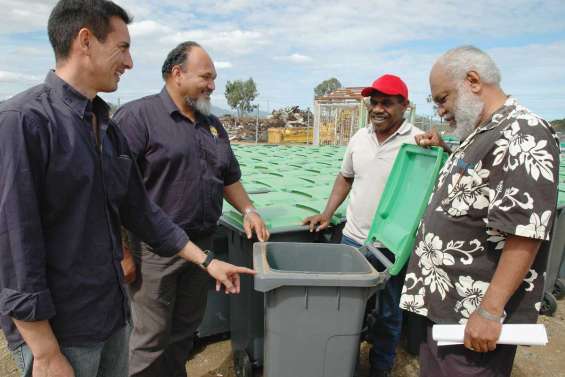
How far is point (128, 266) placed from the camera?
7.41ft

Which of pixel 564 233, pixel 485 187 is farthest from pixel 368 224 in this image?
pixel 564 233

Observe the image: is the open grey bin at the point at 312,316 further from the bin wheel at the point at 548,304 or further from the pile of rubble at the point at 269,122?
the pile of rubble at the point at 269,122

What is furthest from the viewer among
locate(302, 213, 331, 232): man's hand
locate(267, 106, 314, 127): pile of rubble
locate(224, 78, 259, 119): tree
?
locate(224, 78, 259, 119): tree

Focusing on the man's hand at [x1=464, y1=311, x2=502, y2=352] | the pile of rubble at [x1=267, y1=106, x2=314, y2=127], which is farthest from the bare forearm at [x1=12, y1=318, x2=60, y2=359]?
the pile of rubble at [x1=267, y1=106, x2=314, y2=127]

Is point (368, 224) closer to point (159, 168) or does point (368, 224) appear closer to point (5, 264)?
point (159, 168)

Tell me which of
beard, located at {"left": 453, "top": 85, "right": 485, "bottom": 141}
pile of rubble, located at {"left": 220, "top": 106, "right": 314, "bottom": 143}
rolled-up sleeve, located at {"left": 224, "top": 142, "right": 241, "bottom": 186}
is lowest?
pile of rubble, located at {"left": 220, "top": 106, "right": 314, "bottom": 143}

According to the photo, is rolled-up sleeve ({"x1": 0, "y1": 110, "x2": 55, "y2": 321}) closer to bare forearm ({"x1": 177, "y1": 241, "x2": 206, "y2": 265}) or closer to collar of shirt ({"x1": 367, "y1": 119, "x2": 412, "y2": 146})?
bare forearm ({"x1": 177, "y1": 241, "x2": 206, "y2": 265})

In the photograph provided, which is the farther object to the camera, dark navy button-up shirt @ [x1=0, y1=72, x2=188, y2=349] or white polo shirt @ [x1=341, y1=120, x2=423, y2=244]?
white polo shirt @ [x1=341, y1=120, x2=423, y2=244]

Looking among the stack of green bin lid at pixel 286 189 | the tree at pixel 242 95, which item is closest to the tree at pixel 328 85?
the tree at pixel 242 95

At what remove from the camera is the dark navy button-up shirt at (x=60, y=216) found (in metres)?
1.11

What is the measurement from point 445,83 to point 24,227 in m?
1.64

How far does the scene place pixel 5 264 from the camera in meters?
1.12

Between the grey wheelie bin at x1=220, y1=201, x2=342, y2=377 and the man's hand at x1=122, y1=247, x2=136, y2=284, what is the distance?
2.42 ft

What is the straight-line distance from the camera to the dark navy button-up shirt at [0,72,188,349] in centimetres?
111
